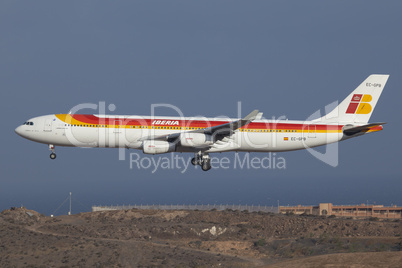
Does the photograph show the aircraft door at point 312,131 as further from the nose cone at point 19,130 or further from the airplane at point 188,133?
the nose cone at point 19,130

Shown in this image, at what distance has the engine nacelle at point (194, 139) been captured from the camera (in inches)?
2211

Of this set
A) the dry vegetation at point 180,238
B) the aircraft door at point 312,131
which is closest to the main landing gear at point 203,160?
the dry vegetation at point 180,238

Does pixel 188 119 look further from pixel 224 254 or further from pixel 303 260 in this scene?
pixel 303 260

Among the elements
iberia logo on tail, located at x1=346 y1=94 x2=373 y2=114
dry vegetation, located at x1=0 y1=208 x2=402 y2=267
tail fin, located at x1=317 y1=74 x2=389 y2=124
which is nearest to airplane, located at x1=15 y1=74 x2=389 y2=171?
tail fin, located at x1=317 y1=74 x2=389 y2=124

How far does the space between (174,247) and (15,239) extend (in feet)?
53.1

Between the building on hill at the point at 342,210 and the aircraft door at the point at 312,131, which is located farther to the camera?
the building on hill at the point at 342,210

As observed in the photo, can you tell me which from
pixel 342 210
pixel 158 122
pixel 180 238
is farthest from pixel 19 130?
pixel 342 210

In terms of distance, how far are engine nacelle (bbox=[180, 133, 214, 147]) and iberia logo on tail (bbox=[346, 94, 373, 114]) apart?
17.9 meters

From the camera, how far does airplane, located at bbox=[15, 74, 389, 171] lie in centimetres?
5681

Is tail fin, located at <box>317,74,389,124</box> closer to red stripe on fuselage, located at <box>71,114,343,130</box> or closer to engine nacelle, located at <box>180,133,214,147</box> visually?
red stripe on fuselage, located at <box>71,114,343,130</box>

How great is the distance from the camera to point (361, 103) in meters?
65.6

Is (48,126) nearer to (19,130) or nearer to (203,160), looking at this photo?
(19,130)

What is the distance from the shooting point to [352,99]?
65.9 meters

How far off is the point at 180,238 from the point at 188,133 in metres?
14.6
